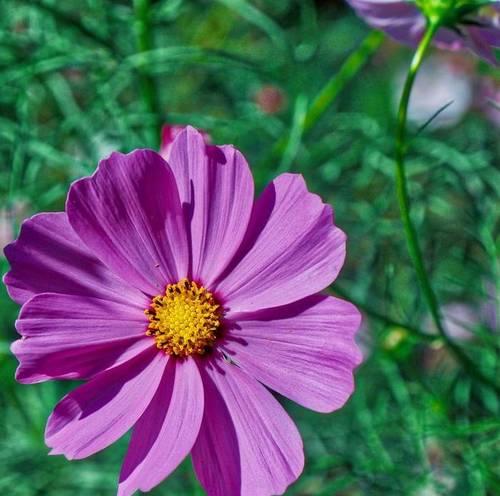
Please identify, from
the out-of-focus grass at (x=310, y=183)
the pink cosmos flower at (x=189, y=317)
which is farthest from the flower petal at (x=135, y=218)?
the out-of-focus grass at (x=310, y=183)

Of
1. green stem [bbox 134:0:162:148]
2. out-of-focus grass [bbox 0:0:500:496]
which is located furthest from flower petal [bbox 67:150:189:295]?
green stem [bbox 134:0:162:148]

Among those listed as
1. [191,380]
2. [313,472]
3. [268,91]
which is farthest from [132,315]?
[268,91]

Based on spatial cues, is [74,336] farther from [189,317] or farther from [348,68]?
[348,68]

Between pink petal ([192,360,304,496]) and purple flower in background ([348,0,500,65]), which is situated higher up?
purple flower in background ([348,0,500,65])

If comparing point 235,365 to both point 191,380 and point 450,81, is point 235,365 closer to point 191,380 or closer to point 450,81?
point 191,380

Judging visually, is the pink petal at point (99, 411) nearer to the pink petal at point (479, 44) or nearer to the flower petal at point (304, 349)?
the flower petal at point (304, 349)

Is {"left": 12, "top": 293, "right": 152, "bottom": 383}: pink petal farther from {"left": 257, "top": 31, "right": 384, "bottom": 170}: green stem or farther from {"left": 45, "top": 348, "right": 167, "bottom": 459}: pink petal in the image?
{"left": 257, "top": 31, "right": 384, "bottom": 170}: green stem

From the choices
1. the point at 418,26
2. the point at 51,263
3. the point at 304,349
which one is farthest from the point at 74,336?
the point at 418,26
